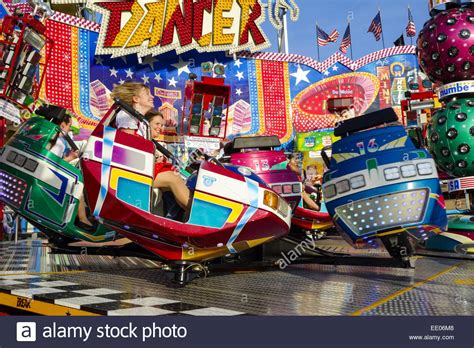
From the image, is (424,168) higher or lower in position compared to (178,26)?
lower

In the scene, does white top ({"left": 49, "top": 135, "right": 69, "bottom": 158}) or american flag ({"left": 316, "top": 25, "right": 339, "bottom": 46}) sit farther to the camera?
american flag ({"left": 316, "top": 25, "right": 339, "bottom": 46})

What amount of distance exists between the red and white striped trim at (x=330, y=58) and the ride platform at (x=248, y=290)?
1125cm

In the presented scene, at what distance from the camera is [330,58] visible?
14594 millimetres

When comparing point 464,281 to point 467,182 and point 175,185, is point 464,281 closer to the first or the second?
point 175,185

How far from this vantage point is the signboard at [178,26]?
39.4ft

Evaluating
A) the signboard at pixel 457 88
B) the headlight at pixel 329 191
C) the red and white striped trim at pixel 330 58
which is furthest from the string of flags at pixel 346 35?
the headlight at pixel 329 191

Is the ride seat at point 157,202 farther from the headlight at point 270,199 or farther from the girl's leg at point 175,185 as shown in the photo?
the headlight at point 270,199

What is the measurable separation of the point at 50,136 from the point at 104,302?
210 cm

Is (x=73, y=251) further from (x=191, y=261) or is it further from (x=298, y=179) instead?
(x=298, y=179)

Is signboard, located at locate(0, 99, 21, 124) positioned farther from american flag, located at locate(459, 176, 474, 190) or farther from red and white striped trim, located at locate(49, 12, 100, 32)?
red and white striped trim, located at locate(49, 12, 100, 32)

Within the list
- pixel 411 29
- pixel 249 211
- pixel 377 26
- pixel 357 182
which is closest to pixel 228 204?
pixel 249 211

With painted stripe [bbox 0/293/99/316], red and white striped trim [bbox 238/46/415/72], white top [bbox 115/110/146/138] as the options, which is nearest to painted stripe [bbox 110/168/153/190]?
white top [bbox 115/110/146/138]

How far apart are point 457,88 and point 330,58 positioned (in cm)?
1028

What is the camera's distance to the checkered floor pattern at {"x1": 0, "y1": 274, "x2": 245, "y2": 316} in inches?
70.7
